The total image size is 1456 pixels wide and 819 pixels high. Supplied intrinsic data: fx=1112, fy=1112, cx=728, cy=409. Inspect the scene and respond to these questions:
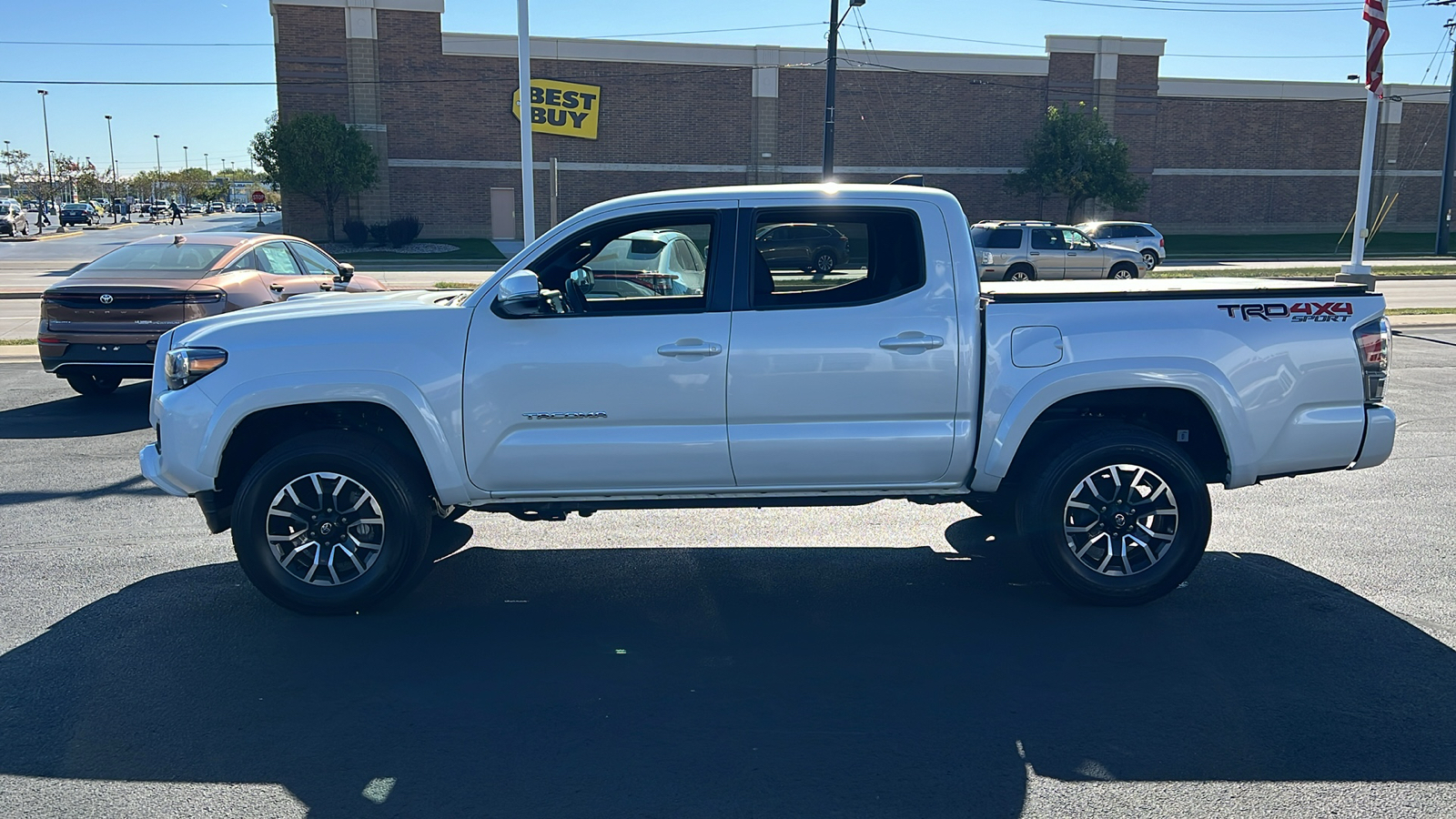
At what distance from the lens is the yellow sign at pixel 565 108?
4447 cm

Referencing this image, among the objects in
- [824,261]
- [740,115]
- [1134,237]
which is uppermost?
[740,115]

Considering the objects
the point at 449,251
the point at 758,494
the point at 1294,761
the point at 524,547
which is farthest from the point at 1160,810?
the point at 449,251

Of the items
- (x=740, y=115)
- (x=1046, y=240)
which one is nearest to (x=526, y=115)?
(x=1046, y=240)

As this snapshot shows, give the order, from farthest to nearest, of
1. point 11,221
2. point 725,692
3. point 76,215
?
1. point 76,215
2. point 11,221
3. point 725,692

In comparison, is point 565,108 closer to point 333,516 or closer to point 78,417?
point 78,417

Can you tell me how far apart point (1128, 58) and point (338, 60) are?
33.5m

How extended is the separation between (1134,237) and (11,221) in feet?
167

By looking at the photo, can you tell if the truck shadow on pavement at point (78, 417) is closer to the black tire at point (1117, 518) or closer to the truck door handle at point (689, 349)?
the truck door handle at point (689, 349)

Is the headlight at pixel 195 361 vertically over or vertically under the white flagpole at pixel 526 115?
under

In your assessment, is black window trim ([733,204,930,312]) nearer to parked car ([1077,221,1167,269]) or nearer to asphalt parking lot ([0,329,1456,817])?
asphalt parking lot ([0,329,1456,817])

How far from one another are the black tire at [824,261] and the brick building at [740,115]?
3947 centimetres

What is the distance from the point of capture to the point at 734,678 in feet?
15.0

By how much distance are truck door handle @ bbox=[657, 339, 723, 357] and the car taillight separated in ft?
10.2

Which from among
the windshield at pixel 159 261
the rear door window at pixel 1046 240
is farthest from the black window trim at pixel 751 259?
the rear door window at pixel 1046 240
